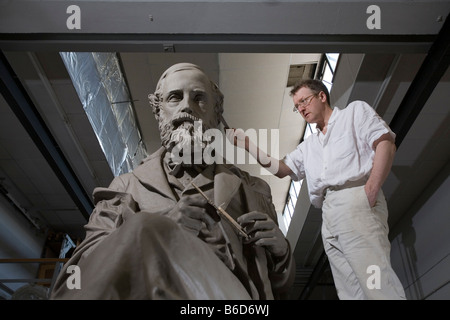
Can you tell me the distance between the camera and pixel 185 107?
2303 millimetres

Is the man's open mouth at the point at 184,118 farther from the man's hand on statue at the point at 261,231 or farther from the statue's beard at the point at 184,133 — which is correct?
the man's hand on statue at the point at 261,231

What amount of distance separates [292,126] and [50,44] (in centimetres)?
404

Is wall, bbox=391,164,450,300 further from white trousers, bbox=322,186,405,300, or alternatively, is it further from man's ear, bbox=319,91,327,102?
white trousers, bbox=322,186,405,300

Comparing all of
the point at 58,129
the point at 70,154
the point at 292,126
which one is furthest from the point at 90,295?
the point at 292,126

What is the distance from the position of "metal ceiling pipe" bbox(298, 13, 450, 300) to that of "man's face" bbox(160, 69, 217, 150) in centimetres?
236

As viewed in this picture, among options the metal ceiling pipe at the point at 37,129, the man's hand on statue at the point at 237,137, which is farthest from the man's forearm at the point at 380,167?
the metal ceiling pipe at the point at 37,129

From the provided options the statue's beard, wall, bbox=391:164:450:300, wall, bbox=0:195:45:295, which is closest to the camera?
the statue's beard

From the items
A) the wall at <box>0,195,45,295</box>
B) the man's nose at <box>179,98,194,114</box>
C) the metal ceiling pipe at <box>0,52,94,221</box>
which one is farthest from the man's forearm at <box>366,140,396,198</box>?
the wall at <box>0,195,45,295</box>

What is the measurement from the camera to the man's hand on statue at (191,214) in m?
1.67

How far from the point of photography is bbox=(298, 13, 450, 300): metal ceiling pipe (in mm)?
3826

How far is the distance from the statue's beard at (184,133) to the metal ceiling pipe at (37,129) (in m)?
2.86

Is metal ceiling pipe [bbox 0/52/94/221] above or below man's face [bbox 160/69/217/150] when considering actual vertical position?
above

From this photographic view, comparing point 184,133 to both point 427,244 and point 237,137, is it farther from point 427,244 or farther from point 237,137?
point 427,244

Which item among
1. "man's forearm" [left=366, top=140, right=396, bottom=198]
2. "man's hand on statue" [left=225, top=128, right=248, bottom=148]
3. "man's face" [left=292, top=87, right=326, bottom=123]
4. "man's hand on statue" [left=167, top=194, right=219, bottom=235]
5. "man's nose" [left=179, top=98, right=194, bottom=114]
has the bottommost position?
"man's hand on statue" [left=167, top=194, right=219, bottom=235]
